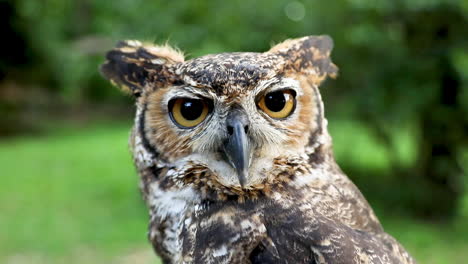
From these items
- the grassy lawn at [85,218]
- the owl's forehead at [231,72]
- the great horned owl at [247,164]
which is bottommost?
the grassy lawn at [85,218]

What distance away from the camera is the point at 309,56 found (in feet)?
6.26

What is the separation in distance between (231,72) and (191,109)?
21cm

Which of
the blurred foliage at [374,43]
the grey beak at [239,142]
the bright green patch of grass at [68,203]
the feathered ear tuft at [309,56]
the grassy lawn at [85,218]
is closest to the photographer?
the grey beak at [239,142]

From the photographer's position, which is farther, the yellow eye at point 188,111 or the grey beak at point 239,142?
the yellow eye at point 188,111

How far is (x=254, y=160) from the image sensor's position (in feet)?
5.66

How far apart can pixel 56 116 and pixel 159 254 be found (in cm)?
1852

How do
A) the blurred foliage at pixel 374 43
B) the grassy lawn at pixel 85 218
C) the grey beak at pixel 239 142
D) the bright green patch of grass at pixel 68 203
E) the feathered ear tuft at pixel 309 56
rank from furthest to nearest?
the bright green patch of grass at pixel 68 203, the grassy lawn at pixel 85 218, the blurred foliage at pixel 374 43, the feathered ear tuft at pixel 309 56, the grey beak at pixel 239 142

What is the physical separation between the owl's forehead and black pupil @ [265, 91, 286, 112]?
0.21 feet

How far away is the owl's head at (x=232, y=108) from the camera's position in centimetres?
162

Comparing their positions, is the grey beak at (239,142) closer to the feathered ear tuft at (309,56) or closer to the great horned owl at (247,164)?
the great horned owl at (247,164)

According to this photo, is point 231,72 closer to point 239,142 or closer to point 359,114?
point 239,142

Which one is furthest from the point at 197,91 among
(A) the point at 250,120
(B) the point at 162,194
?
(B) the point at 162,194

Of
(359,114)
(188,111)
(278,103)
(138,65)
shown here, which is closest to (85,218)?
(359,114)

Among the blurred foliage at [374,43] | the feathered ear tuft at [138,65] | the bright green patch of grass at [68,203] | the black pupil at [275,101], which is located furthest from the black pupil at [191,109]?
the bright green patch of grass at [68,203]
